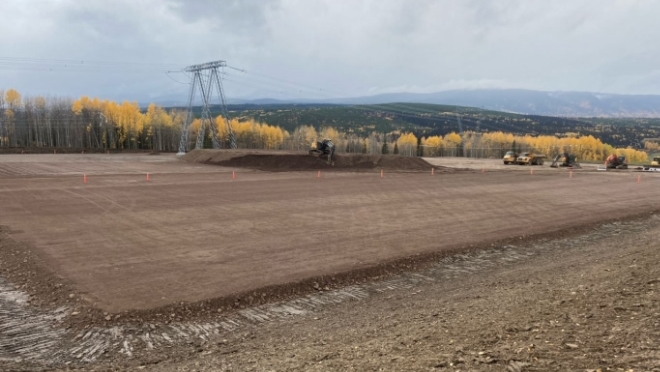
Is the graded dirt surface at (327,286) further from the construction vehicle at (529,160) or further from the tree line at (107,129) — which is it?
the tree line at (107,129)

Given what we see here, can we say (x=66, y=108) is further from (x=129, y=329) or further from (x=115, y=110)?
(x=129, y=329)

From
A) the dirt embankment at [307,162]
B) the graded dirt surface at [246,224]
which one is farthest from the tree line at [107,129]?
the graded dirt surface at [246,224]

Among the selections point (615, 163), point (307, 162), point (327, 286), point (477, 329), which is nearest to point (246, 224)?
point (327, 286)

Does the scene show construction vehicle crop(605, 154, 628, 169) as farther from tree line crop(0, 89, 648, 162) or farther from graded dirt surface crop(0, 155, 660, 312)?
tree line crop(0, 89, 648, 162)

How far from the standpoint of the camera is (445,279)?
526 inches

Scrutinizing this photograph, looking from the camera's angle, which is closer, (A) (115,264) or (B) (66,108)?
(A) (115,264)

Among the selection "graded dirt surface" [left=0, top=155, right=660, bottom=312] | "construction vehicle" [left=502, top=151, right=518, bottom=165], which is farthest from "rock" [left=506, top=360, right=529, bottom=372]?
"construction vehicle" [left=502, top=151, right=518, bottom=165]

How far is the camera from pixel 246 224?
2070 centimetres

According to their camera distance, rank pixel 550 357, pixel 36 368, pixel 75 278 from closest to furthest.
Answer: pixel 550 357, pixel 36 368, pixel 75 278

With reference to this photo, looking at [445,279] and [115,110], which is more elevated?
[115,110]

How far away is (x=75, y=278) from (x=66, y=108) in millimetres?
133208

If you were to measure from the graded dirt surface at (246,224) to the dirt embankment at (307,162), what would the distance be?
55.6 ft

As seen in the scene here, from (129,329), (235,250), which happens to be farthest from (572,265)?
(129,329)

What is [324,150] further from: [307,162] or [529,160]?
[529,160]
